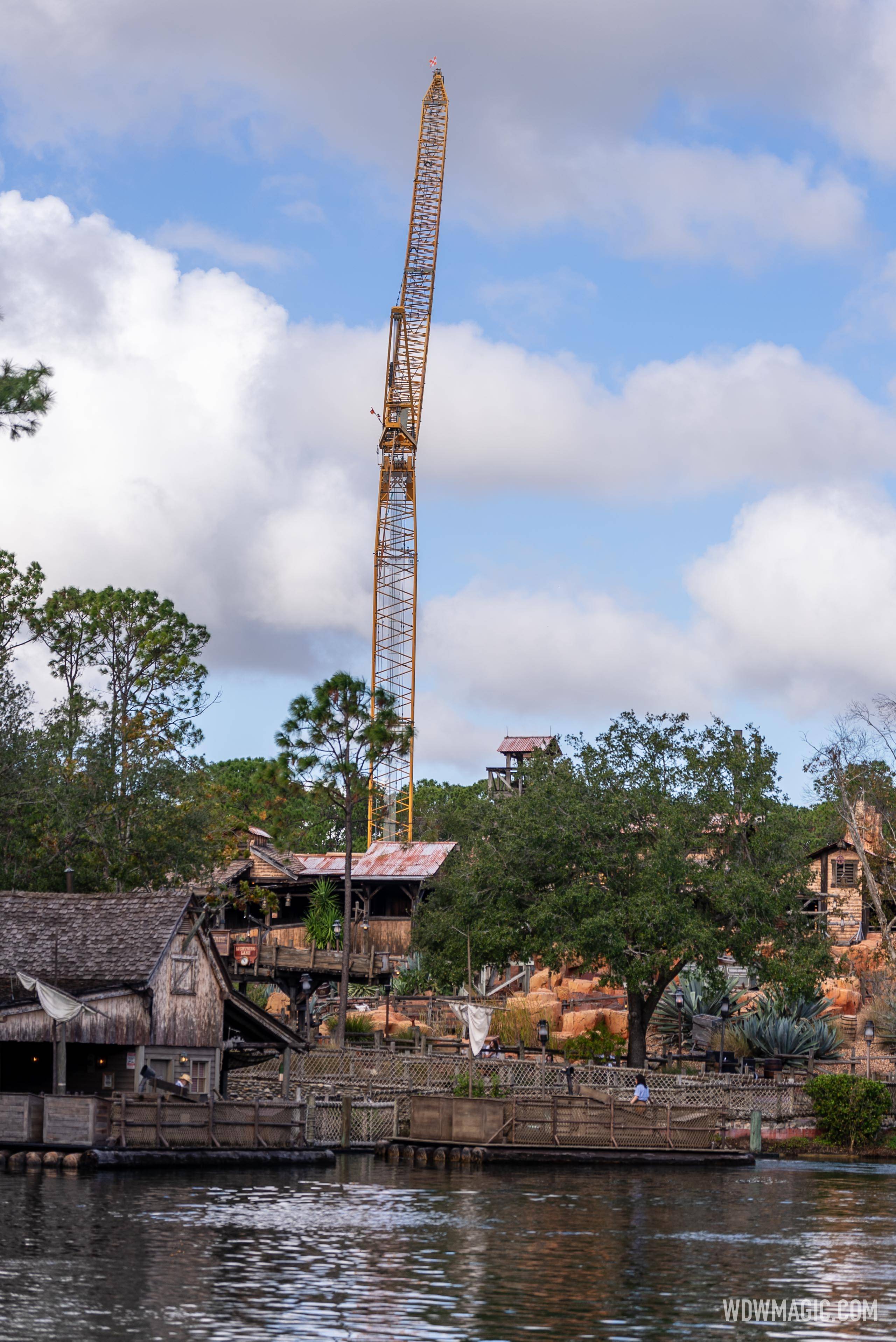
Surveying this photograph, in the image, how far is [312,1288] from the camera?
22391 millimetres

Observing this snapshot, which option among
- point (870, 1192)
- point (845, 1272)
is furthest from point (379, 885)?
point (845, 1272)

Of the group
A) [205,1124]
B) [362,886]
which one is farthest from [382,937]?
[205,1124]

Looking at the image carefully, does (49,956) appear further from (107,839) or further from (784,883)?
(784,883)

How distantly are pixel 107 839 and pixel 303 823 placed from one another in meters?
56.8

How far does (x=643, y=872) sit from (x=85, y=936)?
59.4 ft

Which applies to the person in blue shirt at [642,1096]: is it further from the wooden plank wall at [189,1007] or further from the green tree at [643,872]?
the wooden plank wall at [189,1007]

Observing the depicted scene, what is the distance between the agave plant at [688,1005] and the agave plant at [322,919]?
61.8 feet

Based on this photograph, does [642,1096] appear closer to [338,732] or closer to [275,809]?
[338,732]

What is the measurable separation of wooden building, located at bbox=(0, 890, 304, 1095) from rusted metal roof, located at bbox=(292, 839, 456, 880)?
98.2ft

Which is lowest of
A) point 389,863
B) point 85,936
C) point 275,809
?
point 85,936

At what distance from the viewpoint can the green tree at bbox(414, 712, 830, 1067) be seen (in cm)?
5050

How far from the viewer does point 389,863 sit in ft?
253

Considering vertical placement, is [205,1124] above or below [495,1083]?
below

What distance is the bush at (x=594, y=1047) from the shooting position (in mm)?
55375
